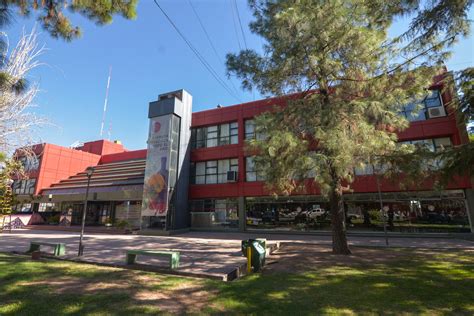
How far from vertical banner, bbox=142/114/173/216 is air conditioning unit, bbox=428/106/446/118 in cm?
1965

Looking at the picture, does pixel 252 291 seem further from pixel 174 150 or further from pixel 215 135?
pixel 215 135

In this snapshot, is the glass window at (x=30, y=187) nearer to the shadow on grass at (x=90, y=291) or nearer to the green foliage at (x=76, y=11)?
the shadow on grass at (x=90, y=291)

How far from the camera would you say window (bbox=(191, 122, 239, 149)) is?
2394 cm

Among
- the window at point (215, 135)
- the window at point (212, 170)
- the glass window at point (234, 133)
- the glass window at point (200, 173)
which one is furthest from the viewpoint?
the glass window at point (200, 173)

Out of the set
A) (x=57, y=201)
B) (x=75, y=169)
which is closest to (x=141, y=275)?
(x=57, y=201)

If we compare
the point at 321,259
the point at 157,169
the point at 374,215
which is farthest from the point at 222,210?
the point at 321,259

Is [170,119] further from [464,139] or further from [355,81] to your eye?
[464,139]

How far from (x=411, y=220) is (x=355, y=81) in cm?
1208

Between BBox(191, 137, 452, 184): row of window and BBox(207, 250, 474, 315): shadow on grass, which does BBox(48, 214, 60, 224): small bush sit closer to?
BBox(191, 137, 452, 184): row of window

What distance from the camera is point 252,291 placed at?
20.8 feet

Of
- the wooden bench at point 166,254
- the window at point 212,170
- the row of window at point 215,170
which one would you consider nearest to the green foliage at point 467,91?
the wooden bench at point 166,254

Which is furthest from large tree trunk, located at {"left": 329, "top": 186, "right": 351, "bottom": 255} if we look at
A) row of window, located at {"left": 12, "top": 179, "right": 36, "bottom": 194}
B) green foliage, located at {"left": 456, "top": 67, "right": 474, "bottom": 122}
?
row of window, located at {"left": 12, "top": 179, "right": 36, "bottom": 194}

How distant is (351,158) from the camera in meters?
8.65

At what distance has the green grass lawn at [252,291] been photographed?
5.16 meters
